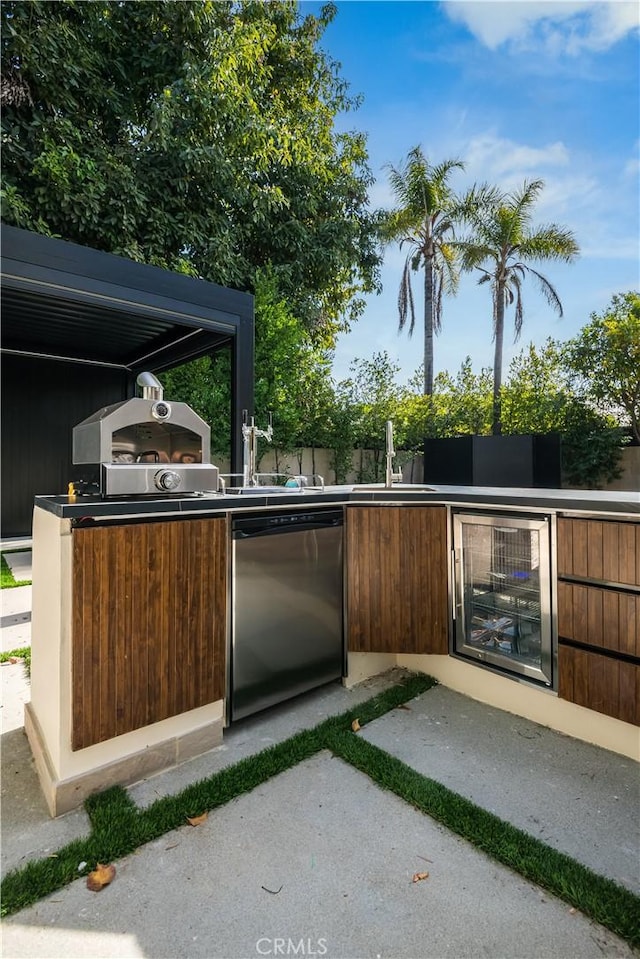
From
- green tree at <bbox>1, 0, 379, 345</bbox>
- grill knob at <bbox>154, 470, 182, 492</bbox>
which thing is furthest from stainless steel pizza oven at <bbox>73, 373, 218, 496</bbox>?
green tree at <bbox>1, 0, 379, 345</bbox>

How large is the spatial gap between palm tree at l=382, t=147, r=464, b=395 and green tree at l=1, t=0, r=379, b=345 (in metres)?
1.83

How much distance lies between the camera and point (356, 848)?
4.69 ft

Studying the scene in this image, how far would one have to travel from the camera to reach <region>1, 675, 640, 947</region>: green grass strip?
1.24 metres

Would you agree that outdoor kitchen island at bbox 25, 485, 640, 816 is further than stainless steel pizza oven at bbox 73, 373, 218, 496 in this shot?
No

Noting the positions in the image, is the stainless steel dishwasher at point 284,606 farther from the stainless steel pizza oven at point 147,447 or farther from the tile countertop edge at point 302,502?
the stainless steel pizza oven at point 147,447

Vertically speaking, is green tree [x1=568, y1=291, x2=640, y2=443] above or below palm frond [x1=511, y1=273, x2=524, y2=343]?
below

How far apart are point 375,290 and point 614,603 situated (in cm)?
999

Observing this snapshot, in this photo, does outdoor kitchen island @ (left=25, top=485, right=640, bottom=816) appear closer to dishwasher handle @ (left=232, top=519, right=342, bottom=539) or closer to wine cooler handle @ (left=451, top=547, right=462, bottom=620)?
dishwasher handle @ (left=232, top=519, right=342, bottom=539)

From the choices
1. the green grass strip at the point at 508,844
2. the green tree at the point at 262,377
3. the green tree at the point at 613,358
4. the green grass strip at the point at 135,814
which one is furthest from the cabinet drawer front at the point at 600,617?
the green tree at the point at 613,358

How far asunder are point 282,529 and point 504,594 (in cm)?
118

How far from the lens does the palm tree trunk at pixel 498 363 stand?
10070 mm

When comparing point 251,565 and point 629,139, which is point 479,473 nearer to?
point 629,139

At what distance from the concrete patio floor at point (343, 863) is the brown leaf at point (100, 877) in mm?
21

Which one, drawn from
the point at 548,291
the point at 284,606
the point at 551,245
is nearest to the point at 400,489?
the point at 284,606
